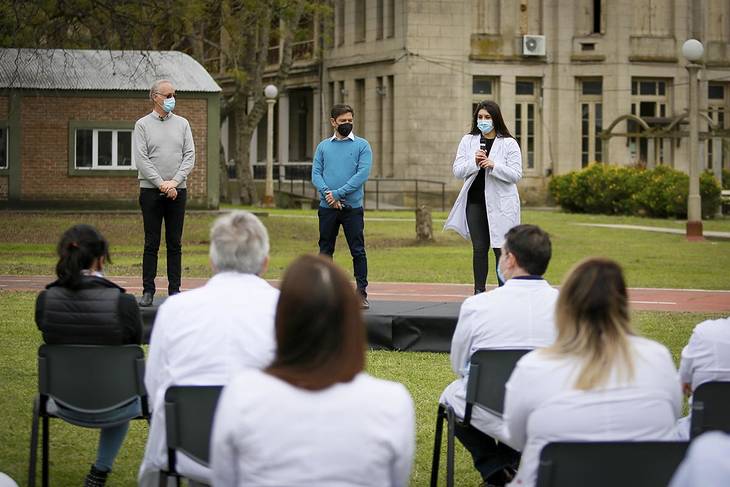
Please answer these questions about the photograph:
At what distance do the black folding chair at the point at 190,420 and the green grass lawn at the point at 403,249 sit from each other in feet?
47.7

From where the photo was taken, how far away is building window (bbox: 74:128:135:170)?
37062 mm

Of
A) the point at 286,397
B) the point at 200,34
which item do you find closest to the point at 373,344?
the point at 286,397

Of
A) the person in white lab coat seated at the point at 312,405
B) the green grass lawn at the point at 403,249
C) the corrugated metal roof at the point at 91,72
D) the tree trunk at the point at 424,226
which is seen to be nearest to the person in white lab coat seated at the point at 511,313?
the person in white lab coat seated at the point at 312,405

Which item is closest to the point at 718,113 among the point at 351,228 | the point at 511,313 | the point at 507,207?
the point at 507,207

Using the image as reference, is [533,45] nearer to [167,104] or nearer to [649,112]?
[649,112]

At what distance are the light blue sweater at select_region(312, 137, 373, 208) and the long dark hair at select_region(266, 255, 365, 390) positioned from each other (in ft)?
27.6

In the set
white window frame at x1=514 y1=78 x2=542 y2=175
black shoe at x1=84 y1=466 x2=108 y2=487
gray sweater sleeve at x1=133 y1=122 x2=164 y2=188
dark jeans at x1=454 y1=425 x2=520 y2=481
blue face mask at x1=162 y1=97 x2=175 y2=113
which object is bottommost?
black shoe at x1=84 y1=466 x2=108 y2=487

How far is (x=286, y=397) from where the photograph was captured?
A: 13.6ft

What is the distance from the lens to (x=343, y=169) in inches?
498

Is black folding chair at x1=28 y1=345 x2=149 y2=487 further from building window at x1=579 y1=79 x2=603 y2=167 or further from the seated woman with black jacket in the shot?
building window at x1=579 y1=79 x2=603 y2=167

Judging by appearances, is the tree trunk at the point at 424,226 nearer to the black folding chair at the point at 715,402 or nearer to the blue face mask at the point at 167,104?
the blue face mask at the point at 167,104

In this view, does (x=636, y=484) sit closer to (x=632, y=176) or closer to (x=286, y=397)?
(x=286, y=397)

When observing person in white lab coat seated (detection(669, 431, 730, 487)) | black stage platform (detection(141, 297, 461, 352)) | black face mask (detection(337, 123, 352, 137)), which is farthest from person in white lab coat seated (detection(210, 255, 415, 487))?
black face mask (detection(337, 123, 352, 137))

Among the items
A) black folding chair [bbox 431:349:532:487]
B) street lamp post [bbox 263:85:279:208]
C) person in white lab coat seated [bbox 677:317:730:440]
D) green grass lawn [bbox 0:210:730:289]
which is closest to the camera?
person in white lab coat seated [bbox 677:317:730:440]
